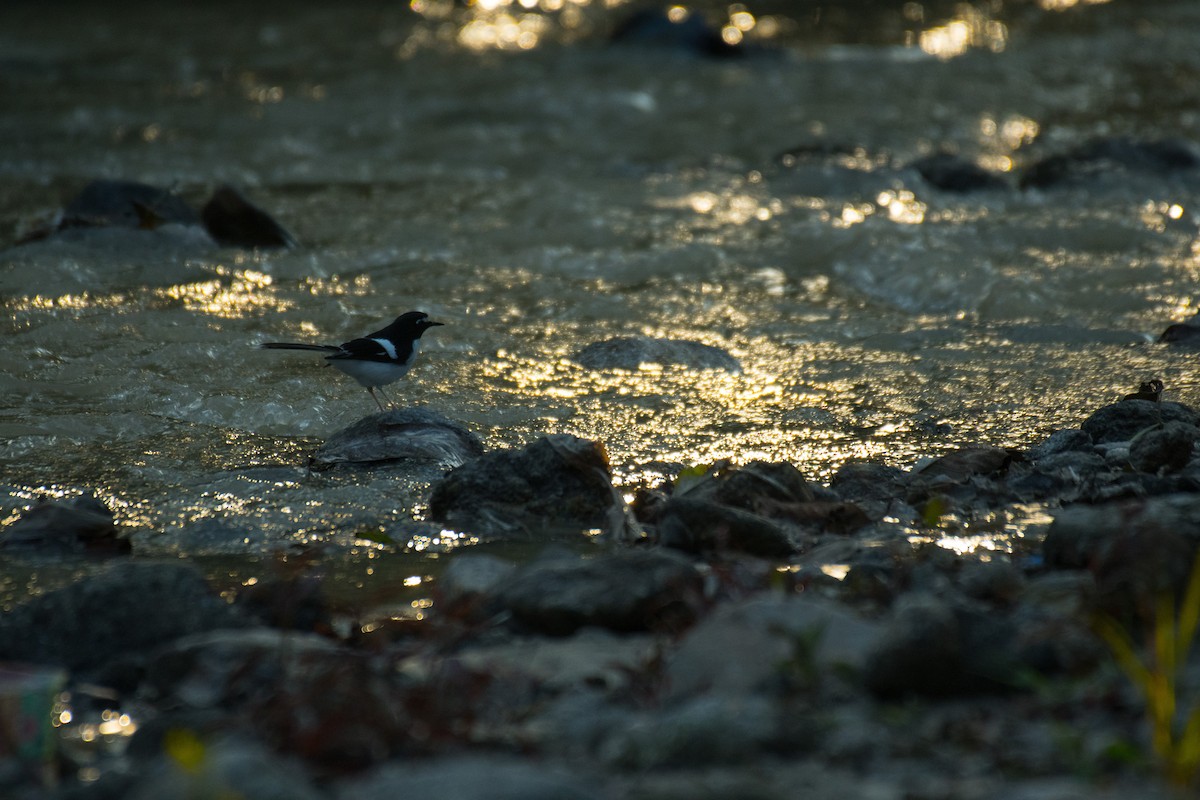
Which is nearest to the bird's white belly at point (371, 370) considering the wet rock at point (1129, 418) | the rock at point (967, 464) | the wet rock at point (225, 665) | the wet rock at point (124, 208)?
the rock at point (967, 464)

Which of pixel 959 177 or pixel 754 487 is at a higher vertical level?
pixel 959 177

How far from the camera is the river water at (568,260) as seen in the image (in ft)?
20.0

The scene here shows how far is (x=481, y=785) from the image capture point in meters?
2.49

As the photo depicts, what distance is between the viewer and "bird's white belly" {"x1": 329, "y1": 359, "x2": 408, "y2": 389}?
6199 mm

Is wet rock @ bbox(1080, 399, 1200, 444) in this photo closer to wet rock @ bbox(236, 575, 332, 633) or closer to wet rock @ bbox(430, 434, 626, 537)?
wet rock @ bbox(430, 434, 626, 537)

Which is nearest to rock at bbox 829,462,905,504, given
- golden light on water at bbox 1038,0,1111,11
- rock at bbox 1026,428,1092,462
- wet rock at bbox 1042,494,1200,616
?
rock at bbox 1026,428,1092,462

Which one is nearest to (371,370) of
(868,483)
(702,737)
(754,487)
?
(754,487)

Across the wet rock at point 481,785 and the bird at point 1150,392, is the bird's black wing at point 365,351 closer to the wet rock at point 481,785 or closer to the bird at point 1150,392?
the bird at point 1150,392

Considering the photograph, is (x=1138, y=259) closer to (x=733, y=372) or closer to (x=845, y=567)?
(x=733, y=372)

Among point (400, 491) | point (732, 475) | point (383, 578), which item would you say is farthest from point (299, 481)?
point (732, 475)

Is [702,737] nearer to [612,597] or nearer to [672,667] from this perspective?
[672,667]

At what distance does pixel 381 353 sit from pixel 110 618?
2613mm

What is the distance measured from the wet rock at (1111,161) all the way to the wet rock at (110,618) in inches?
364

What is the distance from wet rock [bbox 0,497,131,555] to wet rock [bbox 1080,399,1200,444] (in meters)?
3.70
